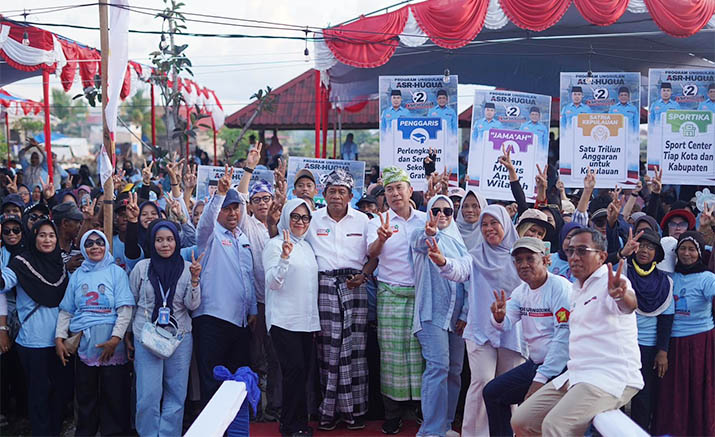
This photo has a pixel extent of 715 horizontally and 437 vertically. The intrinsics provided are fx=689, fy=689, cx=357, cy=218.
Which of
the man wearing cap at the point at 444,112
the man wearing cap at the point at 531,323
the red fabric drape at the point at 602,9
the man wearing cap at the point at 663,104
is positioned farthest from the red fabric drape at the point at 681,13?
the man wearing cap at the point at 531,323

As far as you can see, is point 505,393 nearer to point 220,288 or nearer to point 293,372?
point 293,372

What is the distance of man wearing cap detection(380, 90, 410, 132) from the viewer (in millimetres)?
7043

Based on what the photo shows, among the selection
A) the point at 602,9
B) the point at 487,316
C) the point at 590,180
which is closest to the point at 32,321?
the point at 487,316

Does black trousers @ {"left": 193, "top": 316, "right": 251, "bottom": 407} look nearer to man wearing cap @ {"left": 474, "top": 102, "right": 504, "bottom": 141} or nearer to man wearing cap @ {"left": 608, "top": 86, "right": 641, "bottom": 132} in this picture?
man wearing cap @ {"left": 474, "top": 102, "right": 504, "bottom": 141}

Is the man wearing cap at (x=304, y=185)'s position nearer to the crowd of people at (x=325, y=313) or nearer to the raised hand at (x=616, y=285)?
the crowd of people at (x=325, y=313)

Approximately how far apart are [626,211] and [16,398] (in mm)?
5728

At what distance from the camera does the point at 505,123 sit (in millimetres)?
6797

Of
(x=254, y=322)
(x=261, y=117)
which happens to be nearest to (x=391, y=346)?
(x=254, y=322)

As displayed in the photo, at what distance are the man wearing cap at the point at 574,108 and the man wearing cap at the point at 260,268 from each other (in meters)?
3.15

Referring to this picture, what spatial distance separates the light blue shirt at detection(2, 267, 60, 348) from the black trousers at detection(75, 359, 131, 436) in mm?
295

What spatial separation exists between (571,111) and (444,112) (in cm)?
→ 128

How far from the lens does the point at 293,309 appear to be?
4957mm

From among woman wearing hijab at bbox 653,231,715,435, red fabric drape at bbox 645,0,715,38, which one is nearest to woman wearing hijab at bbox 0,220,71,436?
woman wearing hijab at bbox 653,231,715,435

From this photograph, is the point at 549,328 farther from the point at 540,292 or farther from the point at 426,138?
the point at 426,138
